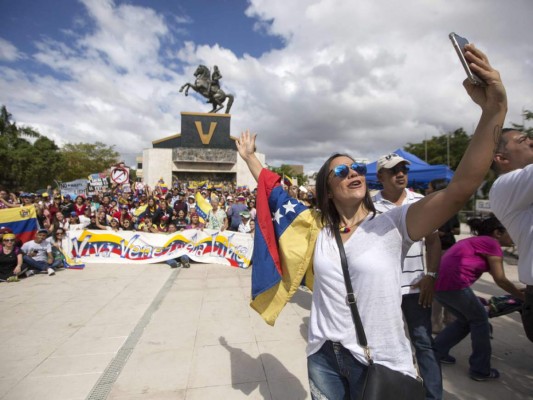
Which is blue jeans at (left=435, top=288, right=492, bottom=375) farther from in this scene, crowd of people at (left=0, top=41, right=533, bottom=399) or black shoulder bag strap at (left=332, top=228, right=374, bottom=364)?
black shoulder bag strap at (left=332, top=228, right=374, bottom=364)

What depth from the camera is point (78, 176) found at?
136 ft

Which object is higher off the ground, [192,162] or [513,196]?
[192,162]

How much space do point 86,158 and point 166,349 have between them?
47807mm

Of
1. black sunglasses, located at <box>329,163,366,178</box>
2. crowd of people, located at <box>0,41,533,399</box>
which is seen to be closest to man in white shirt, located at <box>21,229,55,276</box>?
crowd of people, located at <box>0,41,533,399</box>

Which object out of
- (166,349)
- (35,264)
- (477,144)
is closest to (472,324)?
(477,144)

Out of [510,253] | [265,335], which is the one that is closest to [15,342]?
[265,335]

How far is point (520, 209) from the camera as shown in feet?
5.84

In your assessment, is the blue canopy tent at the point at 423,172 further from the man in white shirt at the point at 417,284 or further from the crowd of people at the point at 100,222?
the man in white shirt at the point at 417,284

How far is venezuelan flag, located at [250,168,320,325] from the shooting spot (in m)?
1.76

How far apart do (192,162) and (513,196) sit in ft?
85.3

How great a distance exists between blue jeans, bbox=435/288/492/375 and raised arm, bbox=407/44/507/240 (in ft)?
6.96

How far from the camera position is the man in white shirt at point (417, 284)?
2258 mm

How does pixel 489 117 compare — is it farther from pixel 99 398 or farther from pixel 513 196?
pixel 99 398

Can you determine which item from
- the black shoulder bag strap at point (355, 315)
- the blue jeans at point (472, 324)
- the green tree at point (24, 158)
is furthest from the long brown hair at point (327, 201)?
the green tree at point (24, 158)
